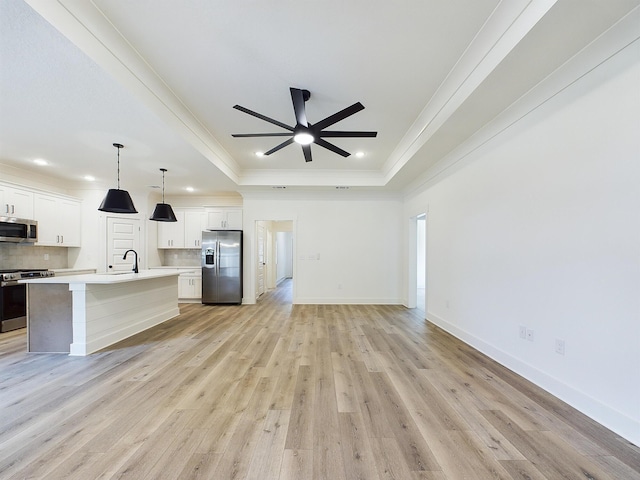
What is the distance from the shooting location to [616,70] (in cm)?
186

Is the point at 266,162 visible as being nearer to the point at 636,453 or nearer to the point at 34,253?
the point at 34,253

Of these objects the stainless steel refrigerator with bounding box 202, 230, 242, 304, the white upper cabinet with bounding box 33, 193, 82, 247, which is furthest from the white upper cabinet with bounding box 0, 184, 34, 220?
the stainless steel refrigerator with bounding box 202, 230, 242, 304

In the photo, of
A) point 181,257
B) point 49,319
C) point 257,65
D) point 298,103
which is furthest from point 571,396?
point 181,257

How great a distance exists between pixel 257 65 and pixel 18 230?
4.97 meters

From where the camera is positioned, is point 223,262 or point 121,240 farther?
point 223,262

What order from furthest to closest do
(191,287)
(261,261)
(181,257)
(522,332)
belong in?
1. (261,261)
2. (181,257)
3. (191,287)
4. (522,332)

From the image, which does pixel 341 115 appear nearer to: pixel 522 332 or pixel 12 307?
pixel 522 332

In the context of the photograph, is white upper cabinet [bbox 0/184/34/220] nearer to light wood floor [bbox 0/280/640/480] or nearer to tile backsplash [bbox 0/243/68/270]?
tile backsplash [bbox 0/243/68/270]

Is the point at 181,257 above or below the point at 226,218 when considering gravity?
below

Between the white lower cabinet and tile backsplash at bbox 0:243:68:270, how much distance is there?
7.61ft

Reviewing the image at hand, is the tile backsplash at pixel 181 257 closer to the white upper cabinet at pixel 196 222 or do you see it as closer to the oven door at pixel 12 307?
the white upper cabinet at pixel 196 222

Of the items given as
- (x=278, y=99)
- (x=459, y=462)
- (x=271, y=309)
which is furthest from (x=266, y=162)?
(x=459, y=462)

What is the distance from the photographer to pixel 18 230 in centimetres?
444

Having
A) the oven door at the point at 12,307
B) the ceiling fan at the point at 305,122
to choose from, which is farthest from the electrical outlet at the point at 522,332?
the oven door at the point at 12,307
